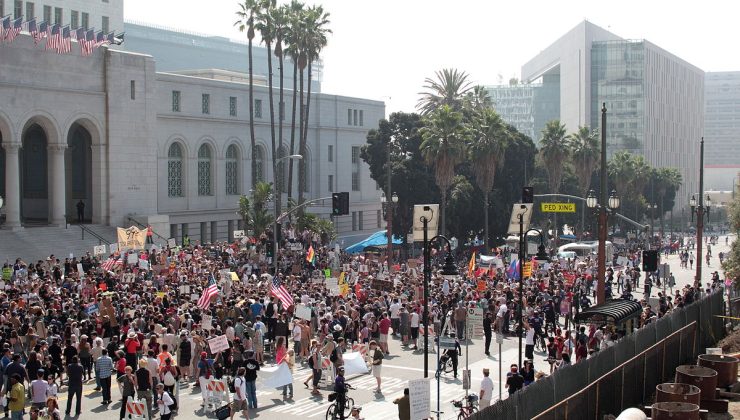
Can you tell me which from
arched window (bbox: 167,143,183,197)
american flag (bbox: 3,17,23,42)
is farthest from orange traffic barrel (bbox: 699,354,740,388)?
arched window (bbox: 167,143,183,197)

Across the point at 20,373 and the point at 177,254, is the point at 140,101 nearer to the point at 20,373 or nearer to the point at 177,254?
the point at 177,254

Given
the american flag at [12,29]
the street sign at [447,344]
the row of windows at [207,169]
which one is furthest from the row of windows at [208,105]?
the street sign at [447,344]

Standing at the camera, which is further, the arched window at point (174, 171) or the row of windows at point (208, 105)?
the row of windows at point (208, 105)

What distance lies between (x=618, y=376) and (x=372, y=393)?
24.5 feet

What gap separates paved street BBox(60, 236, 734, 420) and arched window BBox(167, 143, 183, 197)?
127 feet

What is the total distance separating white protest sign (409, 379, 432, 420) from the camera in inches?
690

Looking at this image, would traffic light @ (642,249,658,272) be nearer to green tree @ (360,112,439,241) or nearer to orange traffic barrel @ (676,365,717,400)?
orange traffic barrel @ (676,365,717,400)

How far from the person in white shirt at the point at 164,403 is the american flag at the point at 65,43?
1451 inches

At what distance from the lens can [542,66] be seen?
586 feet

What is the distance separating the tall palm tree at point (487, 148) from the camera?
6663cm

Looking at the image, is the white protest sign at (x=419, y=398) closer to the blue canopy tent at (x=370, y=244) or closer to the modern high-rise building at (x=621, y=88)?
the blue canopy tent at (x=370, y=244)

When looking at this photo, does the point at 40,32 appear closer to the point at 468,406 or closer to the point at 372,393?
the point at 372,393

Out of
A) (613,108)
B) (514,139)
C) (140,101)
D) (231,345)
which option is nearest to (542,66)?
(613,108)

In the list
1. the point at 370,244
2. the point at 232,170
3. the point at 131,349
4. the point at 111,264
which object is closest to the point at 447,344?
the point at 131,349
